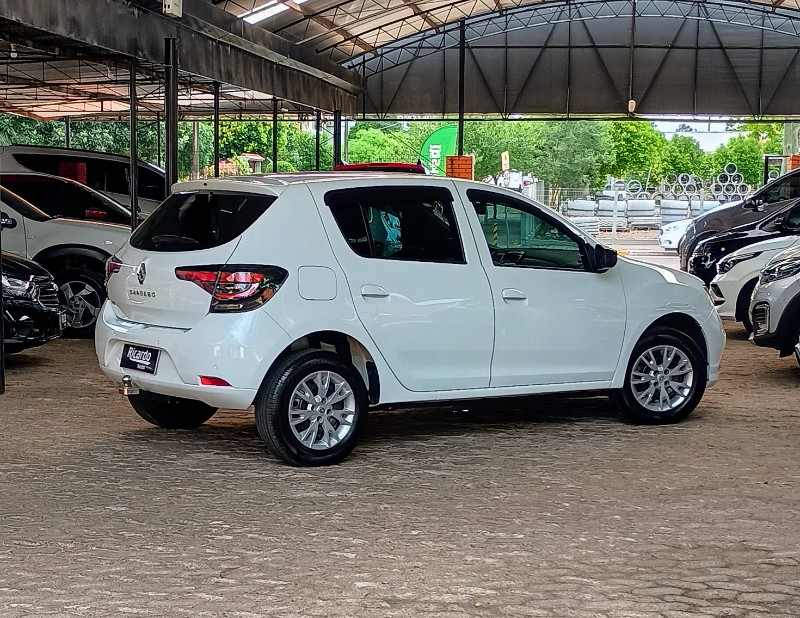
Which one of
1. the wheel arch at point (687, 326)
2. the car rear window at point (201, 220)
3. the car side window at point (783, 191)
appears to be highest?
the car side window at point (783, 191)

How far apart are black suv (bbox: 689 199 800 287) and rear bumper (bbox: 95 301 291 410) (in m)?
10.9

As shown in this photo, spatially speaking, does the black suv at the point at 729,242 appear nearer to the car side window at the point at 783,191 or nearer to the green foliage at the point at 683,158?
the car side window at the point at 783,191

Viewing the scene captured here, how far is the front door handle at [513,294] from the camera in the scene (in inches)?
291

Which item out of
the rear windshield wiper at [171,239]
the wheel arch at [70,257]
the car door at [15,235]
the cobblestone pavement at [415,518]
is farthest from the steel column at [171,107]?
the rear windshield wiper at [171,239]

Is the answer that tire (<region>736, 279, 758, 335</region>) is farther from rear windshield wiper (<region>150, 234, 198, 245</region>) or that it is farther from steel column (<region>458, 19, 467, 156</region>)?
steel column (<region>458, 19, 467, 156</region>)

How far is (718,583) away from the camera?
4.77m

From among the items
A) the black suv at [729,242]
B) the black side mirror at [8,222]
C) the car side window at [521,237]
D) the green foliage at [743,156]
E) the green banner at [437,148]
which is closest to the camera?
the car side window at [521,237]

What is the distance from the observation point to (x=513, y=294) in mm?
7426

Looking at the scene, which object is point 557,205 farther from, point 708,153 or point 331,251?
point 708,153

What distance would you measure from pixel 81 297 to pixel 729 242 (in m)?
8.97

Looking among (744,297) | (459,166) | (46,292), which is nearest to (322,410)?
(46,292)

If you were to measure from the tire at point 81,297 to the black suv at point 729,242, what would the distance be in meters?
8.19

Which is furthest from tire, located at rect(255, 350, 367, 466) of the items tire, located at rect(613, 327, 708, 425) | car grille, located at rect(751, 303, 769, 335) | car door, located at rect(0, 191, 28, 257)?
car door, located at rect(0, 191, 28, 257)

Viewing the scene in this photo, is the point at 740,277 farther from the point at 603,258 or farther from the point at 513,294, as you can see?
the point at 513,294
